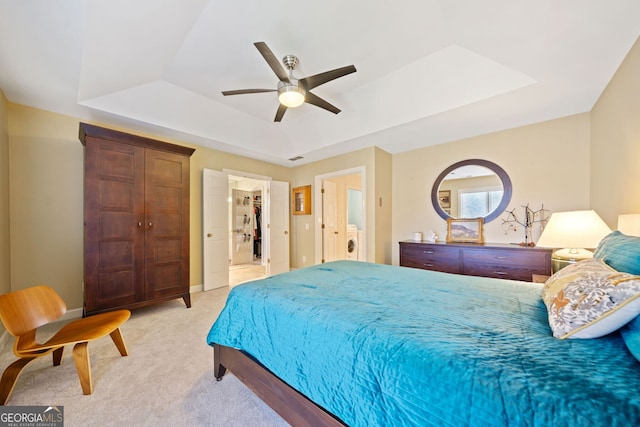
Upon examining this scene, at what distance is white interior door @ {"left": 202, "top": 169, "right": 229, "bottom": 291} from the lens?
3.86 m

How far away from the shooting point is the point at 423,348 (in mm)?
854

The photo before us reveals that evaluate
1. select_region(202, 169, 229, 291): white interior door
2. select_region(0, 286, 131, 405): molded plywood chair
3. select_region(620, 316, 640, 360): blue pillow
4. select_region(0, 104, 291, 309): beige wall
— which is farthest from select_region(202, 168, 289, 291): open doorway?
select_region(620, 316, 640, 360): blue pillow

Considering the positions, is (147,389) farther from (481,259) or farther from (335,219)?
(335,219)

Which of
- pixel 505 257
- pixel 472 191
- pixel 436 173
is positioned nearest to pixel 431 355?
pixel 505 257

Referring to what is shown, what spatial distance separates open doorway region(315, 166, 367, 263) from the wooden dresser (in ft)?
2.70

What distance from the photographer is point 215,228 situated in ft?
13.1

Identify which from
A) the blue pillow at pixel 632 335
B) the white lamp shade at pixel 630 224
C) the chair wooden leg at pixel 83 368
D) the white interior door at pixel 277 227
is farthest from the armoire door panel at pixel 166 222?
the white lamp shade at pixel 630 224

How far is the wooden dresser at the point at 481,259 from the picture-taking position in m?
2.65

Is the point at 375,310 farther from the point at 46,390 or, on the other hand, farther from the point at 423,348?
the point at 46,390

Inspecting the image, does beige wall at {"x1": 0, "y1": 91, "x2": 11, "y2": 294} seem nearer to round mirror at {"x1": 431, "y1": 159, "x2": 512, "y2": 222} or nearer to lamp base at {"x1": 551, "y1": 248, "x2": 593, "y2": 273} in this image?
lamp base at {"x1": 551, "y1": 248, "x2": 593, "y2": 273}

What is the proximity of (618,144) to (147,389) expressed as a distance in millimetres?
4124

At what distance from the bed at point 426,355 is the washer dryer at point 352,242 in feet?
13.7

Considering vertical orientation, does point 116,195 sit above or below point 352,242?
above

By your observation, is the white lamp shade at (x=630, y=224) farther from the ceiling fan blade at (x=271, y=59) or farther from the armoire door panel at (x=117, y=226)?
the armoire door panel at (x=117, y=226)
